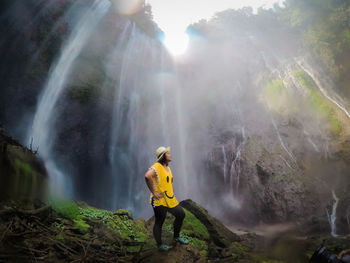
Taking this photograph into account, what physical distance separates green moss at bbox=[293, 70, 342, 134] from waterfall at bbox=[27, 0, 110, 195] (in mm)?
16646

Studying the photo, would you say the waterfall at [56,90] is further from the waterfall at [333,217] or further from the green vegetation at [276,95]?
the green vegetation at [276,95]

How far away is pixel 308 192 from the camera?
11180mm

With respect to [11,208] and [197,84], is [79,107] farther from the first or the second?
[11,208]

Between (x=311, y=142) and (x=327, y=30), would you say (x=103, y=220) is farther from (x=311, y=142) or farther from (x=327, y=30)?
(x=327, y=30)

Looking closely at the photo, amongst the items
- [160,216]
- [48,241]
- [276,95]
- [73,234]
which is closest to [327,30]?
[276,95]

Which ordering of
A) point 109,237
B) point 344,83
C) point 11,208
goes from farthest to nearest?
point 344,83 < point 109,237 < point 11,208

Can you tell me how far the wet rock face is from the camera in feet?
12.8

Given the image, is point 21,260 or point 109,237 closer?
point 21,260

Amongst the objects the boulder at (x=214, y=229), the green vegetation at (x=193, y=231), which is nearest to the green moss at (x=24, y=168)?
the green vegetation at (x=193, y=231)

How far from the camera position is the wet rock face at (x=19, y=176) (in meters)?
3.90

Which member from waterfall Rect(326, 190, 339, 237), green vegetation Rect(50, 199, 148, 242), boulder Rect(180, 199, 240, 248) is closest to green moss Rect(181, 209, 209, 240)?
boulder Rect(180, 199, 240, 248)

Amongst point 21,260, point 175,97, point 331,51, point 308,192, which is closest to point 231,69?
point 175,97

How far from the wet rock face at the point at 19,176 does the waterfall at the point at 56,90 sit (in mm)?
10048

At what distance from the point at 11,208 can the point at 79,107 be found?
1411 centimetres
